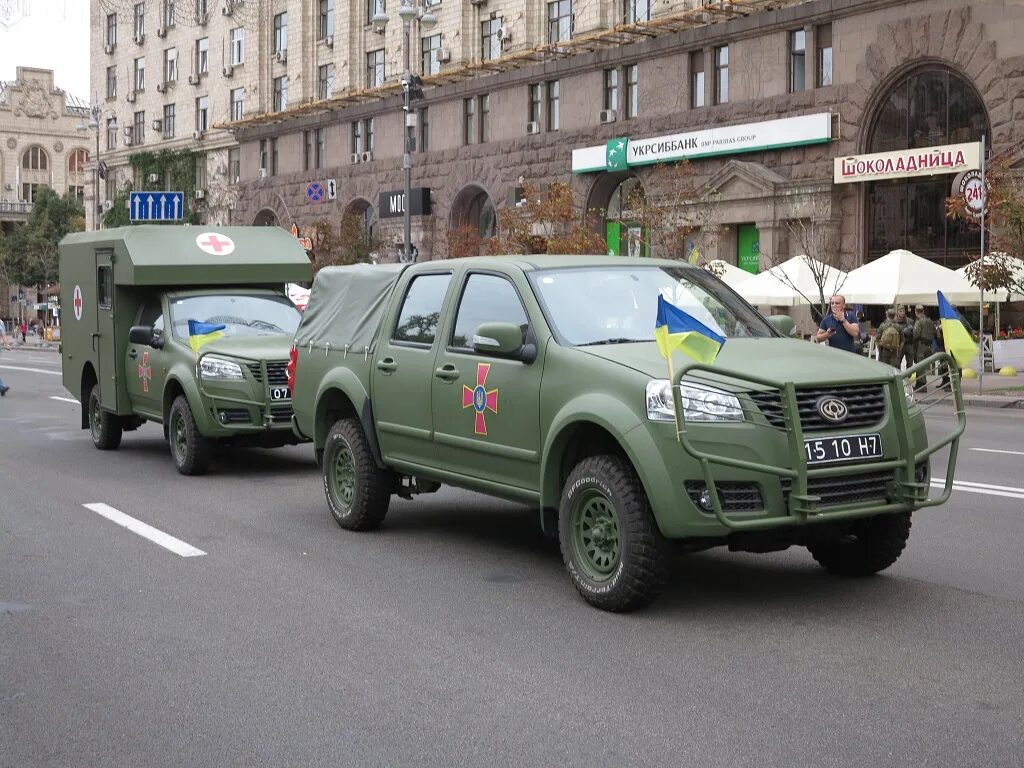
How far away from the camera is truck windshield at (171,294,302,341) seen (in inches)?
557

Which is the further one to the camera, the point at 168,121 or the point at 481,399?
the point at 168,121

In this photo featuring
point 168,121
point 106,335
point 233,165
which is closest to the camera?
point 106,335

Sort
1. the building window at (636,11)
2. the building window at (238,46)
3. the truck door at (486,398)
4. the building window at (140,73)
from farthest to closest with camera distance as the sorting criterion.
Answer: the building window at (140,73)
the building window at (238,46)
the building window at (636,11)
the truck door at (486,398)

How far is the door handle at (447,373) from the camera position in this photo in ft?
27.8

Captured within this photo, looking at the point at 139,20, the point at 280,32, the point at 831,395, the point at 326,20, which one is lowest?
the point at 831,395

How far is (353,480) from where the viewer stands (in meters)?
9.73

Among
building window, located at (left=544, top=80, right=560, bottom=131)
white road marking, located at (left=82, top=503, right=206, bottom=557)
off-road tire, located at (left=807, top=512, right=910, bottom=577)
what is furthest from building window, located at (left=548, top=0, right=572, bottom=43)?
off-road tire, located at (left=807, top=512, right=910, bottom=577)

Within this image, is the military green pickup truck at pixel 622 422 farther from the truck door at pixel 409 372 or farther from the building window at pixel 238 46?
the building window at pixel 238 46

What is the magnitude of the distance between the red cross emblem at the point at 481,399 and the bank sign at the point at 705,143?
27.3 meters

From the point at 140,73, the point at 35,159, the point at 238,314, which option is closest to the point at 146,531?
the point at 238,314

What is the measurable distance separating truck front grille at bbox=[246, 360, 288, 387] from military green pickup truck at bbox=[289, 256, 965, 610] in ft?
10.7

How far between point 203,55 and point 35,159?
61.5m

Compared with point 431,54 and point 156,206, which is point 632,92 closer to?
point 431,54

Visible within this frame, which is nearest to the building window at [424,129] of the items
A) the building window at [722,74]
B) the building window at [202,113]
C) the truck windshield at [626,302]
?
the building window at [722,74]
